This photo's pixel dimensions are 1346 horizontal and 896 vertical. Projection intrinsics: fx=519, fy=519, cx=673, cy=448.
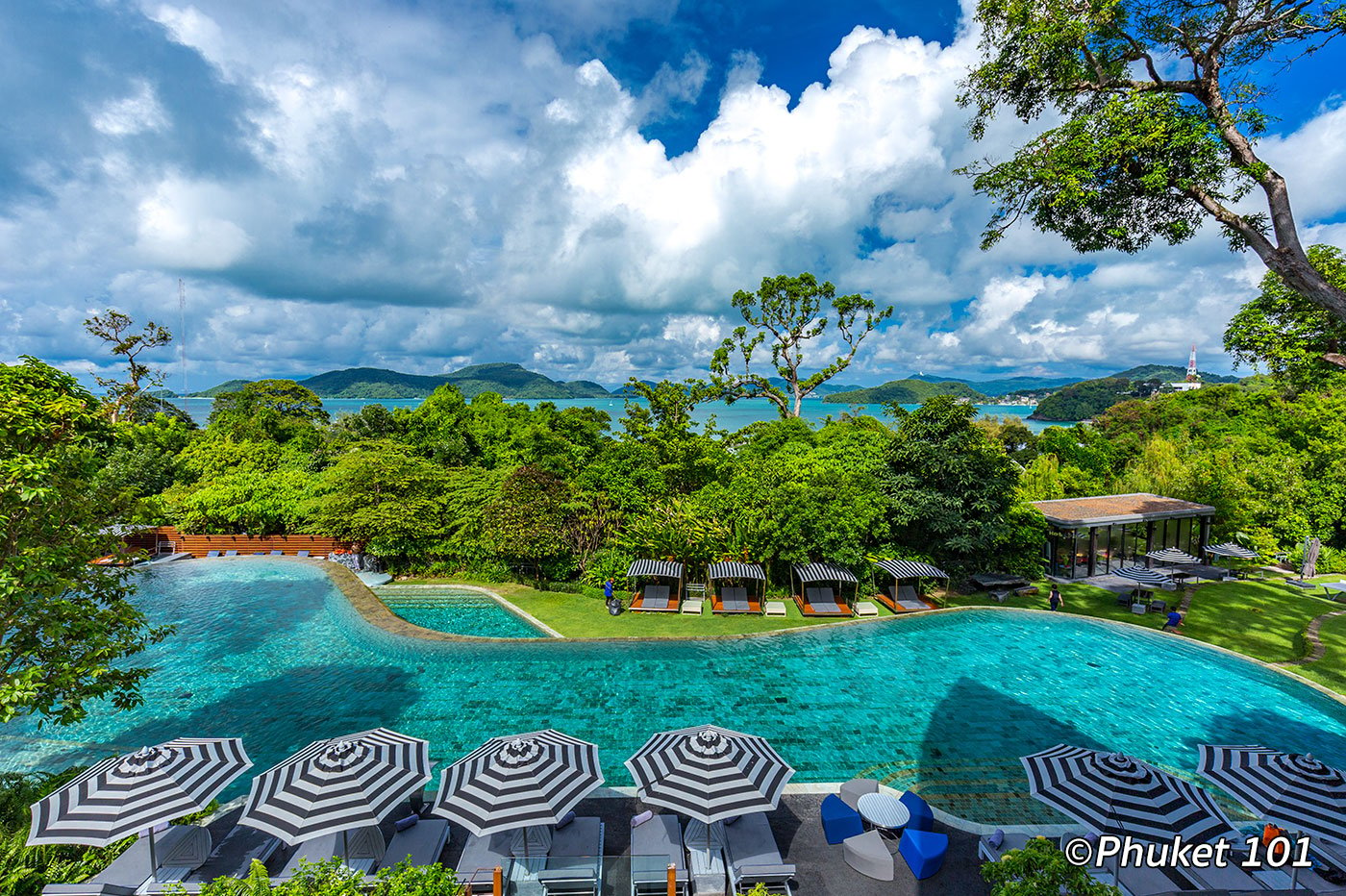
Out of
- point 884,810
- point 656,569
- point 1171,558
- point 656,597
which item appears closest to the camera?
point 884,810

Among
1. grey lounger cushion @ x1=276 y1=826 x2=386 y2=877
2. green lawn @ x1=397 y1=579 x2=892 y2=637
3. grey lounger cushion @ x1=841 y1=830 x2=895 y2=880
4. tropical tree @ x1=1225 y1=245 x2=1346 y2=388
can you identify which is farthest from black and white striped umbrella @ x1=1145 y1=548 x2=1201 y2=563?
grey lounger cushion @ x1=276 y1=826 x2=386 y2=877

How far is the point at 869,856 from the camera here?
269 inches

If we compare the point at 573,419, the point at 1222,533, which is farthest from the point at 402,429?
the point at 1222,533

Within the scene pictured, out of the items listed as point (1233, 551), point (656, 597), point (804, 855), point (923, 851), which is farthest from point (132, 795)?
point (1233, 551)

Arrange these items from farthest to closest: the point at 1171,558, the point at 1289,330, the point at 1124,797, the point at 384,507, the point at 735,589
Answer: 1. the point at 384,507
2. the point at 1171,558
3. the point at 735,589
4. the point at 1289,330
5. the point at 1124,797

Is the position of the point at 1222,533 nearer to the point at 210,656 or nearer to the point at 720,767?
the point at 720,767

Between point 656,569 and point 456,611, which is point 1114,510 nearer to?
point 656,569

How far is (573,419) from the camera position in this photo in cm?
3300

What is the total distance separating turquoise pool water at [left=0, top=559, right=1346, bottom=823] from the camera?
9.98m

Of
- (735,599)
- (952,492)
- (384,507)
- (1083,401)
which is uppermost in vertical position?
(1083,401)

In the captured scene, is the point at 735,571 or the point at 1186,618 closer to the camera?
the point at 1186,618

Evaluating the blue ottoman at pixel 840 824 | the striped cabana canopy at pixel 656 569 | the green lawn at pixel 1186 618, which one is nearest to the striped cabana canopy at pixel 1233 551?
the green lawn at pixel 1186 618

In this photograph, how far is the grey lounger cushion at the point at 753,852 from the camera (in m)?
6.53

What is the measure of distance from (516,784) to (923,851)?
5.34m
